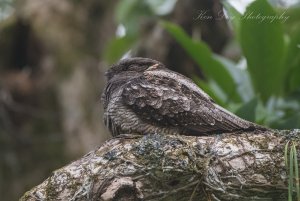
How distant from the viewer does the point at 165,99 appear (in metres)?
3.14

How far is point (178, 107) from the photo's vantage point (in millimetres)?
3105

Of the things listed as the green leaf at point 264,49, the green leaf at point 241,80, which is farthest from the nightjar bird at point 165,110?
the green leaf at point 241,80

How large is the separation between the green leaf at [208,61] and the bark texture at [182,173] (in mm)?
1240

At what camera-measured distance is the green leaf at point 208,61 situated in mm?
3969

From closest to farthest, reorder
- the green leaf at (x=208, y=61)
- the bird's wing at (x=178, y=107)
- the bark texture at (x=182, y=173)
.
Answer: 1. the bark texture at (x=182, y=173)
2. the bird's wing at (x=178, y=107)
3. the green leaf at (x=208, y=61)

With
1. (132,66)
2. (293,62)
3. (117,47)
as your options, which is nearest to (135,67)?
(132,66)

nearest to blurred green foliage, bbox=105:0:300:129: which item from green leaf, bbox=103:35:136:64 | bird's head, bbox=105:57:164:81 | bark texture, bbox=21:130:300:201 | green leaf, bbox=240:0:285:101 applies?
green leaf, bbox=240:0:285:101

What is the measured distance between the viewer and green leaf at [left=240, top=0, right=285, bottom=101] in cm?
368

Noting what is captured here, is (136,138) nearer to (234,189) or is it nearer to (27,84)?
(234,189)

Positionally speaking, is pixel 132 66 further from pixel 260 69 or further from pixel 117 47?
pixel 117 47

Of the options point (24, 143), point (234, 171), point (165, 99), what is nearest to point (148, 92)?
point (165, 99)

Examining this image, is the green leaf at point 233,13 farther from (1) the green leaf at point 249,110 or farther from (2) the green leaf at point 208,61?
(1) the green leaf at point 249,110

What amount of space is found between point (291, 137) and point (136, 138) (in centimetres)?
65

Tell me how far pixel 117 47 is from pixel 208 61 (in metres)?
1.33
